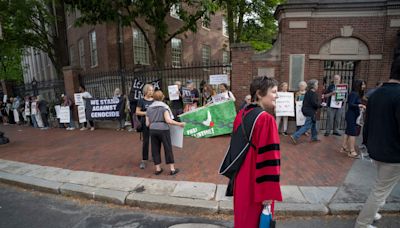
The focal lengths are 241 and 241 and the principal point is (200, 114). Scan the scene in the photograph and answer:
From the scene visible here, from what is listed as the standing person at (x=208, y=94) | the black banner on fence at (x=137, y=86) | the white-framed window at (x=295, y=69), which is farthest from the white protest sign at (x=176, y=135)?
the white-framed window at (x=295, y=69)

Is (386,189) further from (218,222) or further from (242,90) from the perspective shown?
(242,90)

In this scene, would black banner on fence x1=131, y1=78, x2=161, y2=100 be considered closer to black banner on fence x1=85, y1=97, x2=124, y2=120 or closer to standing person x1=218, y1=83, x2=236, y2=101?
black banner on fence x1=85, y1=97, x2=124, y2=120

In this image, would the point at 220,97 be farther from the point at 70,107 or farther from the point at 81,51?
the point at 81,51

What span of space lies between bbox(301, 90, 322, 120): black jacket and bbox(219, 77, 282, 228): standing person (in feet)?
16.2

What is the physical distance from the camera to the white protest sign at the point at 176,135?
16.3 ft

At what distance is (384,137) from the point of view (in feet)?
8.89

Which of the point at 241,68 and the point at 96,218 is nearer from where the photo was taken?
the point at 96,218

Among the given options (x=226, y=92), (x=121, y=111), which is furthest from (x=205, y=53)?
(x=226, y=92)

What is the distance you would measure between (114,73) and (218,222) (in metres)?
8.74

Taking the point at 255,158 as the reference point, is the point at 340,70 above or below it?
above

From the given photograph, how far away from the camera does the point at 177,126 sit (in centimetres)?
494

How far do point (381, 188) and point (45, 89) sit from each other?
51.0 ft

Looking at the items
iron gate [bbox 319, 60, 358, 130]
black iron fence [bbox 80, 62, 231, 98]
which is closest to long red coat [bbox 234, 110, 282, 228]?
black iron fence [bbox 80, 62, 231, 98]

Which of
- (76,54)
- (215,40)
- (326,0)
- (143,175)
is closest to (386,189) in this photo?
(143,175)
